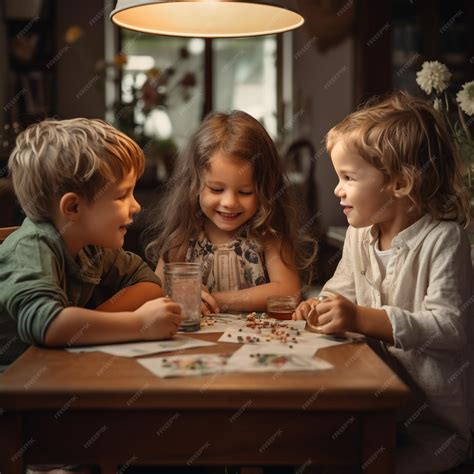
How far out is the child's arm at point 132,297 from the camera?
5.23 ft

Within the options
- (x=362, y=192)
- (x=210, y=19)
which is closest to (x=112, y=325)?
(x=362, y=192)

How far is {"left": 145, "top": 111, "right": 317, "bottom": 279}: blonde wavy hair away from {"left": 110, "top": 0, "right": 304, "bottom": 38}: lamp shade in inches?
10.9

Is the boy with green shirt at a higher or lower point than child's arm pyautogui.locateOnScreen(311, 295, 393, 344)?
higher

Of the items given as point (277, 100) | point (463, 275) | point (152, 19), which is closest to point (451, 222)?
point (463, 275)

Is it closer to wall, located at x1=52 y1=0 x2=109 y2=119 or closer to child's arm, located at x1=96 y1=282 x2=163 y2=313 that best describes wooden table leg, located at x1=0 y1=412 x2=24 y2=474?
child's arm, located at x1=96 y1=282 x2=163 y2=313

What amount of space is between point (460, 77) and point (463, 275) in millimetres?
5186

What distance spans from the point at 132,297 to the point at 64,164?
325 millimetres

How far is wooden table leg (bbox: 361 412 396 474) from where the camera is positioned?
107cm

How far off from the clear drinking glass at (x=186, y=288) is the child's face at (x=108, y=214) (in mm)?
140

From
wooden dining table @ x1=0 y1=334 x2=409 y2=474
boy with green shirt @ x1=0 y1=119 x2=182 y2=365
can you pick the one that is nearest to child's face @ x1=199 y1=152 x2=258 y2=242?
boy with green shirt @ x1=0 y1=119 x2=182 y2=365

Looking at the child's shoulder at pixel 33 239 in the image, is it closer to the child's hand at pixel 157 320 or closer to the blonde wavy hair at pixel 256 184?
the child's hand at pixel 157 320

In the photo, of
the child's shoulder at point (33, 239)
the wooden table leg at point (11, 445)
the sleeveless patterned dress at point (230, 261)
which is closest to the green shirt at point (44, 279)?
the child's shoulder at point (33, 239)

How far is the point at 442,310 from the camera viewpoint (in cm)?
148

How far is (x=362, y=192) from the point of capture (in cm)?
164
